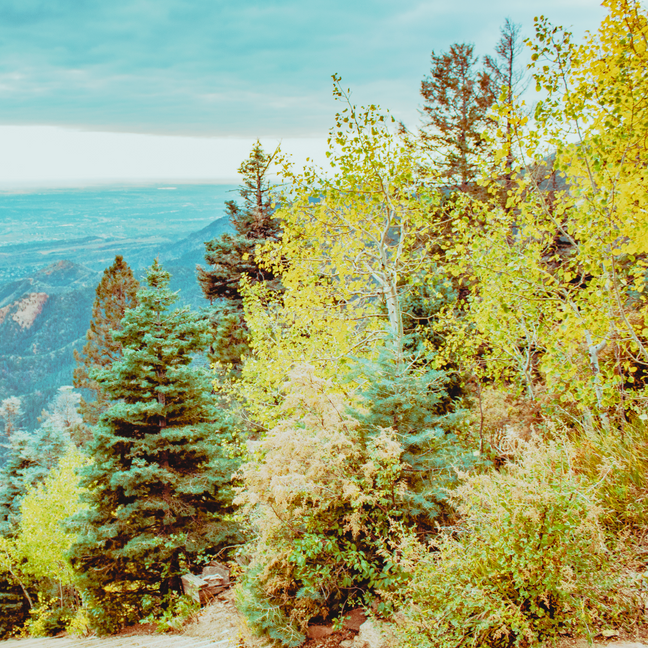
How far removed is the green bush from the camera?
9.34 ft

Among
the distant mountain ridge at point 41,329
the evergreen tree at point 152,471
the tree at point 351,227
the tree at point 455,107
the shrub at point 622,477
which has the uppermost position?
the tree at point 455,107

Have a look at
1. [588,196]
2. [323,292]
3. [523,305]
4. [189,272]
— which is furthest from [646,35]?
[189,272]

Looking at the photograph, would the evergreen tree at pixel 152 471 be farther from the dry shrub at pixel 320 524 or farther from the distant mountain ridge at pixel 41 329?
the distant mountain ridge at pixel 41 329

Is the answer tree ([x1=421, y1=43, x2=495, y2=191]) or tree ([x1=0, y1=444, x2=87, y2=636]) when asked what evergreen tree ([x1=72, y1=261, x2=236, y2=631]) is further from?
tree ([x1=421, y1=43, x2=495, y2=191])

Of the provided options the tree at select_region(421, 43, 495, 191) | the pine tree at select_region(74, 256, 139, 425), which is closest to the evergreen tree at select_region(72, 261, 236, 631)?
the tree at select_region(421, 43, 495, 191)

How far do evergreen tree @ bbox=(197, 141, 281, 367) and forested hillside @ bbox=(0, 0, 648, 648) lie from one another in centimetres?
751

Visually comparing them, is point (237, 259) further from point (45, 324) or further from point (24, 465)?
point (45, 324)

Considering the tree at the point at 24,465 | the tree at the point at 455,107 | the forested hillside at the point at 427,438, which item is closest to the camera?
the forested hillside at the point at 427,438

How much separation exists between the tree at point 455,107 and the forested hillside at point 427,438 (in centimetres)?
695

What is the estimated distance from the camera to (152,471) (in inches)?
340

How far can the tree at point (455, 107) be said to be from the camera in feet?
57.3

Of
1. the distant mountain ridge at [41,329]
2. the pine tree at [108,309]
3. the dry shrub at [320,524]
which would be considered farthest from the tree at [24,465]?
the distant mountain ridge at [41,329]

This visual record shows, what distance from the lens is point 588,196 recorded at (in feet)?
14.9

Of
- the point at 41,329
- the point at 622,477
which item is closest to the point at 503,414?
the point at 622,477
